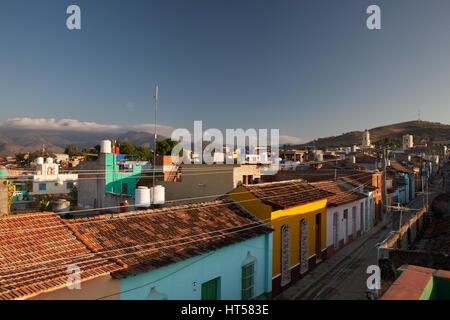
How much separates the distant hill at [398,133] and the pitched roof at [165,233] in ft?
383

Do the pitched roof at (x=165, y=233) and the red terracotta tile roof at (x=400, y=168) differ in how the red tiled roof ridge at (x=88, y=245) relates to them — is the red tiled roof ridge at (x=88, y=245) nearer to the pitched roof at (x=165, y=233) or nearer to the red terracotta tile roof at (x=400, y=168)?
the pitched roof at (x=165, y=233)

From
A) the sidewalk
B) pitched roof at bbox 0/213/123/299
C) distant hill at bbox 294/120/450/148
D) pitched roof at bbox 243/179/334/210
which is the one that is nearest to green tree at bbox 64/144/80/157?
pitched roof at bbox 243/179/334/210

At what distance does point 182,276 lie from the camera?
8328mm

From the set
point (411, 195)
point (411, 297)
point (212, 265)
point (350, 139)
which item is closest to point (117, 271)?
point (212, 265)

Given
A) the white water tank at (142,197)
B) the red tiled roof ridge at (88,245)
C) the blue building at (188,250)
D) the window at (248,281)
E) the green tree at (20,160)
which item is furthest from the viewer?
the green tree at (20,160)

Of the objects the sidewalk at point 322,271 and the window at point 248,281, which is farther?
the sidewalk at point 322,271

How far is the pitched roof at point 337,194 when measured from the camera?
1802 cm

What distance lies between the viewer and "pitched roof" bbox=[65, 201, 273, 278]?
788 cm

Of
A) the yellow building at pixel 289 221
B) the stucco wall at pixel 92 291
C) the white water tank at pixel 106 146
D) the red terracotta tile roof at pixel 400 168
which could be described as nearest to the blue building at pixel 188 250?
the stucco wall at pixel 92 291

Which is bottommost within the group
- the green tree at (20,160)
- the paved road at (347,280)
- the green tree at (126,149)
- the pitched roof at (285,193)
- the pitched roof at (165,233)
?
the paved road at (347,280)

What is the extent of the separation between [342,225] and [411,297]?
682 inches

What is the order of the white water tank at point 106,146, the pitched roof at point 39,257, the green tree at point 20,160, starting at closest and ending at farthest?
the pitched roof at point 39,257
the white water tank at point 106,146
the green tree at point 20,160

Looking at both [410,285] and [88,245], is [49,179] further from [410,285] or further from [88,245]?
[410,285]
